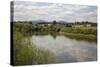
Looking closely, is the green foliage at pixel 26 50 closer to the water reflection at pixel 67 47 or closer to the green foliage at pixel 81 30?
the water reflection at pixel 67 47

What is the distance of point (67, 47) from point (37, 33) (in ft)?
1.68

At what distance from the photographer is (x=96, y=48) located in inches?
130

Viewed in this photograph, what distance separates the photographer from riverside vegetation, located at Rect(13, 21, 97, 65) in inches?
110

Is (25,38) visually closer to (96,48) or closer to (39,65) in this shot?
(39,65)

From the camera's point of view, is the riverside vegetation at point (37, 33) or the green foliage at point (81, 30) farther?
the green foliage at point (81, 30)

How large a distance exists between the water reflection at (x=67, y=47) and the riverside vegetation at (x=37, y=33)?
0.06 metres

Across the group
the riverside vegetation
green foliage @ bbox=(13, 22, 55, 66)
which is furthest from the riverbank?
green foliage @ bbox=(13, 22, 55, 66)

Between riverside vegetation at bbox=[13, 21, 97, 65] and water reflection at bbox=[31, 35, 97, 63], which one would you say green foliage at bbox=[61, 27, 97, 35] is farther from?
water reflection at bbox=[31, 35, 97, 63]

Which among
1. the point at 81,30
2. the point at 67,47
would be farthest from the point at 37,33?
the point at 81,30

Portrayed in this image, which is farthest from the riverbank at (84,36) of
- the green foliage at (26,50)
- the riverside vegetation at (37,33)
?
the green foliage at (26,50)

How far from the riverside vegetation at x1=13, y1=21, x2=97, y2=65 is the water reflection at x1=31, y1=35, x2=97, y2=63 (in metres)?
0.06

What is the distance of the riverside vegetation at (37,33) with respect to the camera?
2785mm
